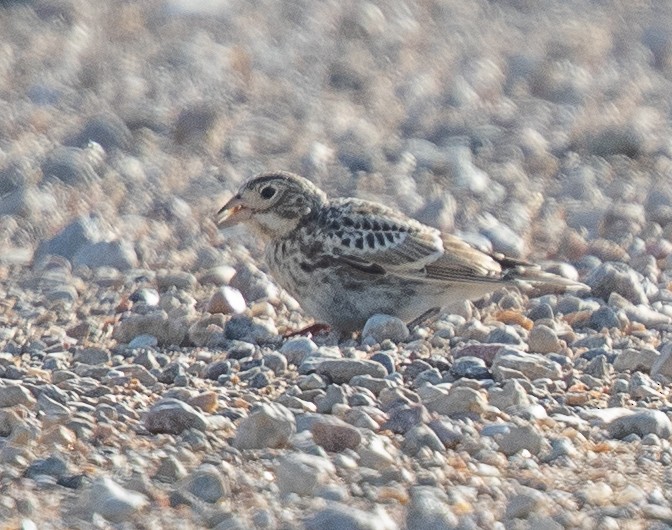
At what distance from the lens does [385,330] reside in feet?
31.4

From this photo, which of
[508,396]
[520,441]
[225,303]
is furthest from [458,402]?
[225,303]

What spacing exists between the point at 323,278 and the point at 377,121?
18.2 feet

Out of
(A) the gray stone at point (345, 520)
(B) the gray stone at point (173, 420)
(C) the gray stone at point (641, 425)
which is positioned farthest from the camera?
(C) the gray stone at point (641, 425)

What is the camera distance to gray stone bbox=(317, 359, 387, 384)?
831 cm

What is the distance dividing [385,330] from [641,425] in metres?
2.13

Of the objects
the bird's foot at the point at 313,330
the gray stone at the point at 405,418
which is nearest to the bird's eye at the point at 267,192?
the bird's foot at the point at 313,330

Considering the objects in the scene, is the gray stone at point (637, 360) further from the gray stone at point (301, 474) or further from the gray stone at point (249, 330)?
the gray stone at point (301, 474)

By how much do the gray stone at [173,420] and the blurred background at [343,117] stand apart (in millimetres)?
3984

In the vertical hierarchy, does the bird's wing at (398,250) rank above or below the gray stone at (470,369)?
above

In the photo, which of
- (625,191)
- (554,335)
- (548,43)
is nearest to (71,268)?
(554,335)

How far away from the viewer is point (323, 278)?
391 inches

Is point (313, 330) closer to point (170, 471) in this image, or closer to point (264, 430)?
point (264, 430)

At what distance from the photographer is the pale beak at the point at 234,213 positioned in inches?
408

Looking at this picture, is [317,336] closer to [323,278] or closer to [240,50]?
[323,278]
